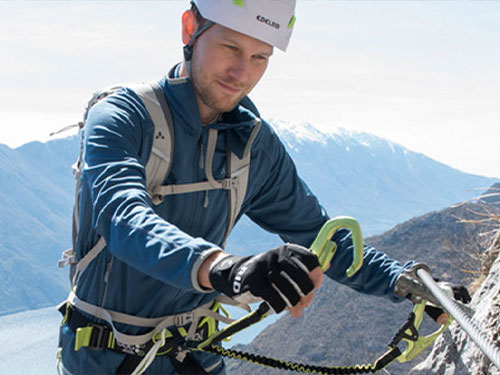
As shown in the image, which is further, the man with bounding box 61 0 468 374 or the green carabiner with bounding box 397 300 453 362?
the green carabiner with bounding box 397 300 453 362

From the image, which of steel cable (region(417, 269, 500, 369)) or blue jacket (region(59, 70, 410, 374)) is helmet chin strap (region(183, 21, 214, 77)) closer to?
blue jacket (region(59, 70, 410, 374))

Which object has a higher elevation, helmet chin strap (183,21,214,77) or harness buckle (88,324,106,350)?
helmet chin strap (183,21,214,77)

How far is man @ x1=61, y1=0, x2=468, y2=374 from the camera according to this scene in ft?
8.10

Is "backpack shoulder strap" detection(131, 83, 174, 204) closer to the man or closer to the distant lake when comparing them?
the man

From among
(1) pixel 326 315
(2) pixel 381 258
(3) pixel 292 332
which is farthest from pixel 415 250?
(2) pixel 381 258

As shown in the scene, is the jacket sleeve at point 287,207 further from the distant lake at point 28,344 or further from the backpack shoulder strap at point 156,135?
the distant lake at point 28,344

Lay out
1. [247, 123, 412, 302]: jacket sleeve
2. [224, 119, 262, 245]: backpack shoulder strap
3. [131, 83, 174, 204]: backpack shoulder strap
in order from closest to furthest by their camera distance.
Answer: [131, 83, 174, 204]: backpack shoulder strap → [224, 119, 262, 245]: backpack shoulder strap → [247, 123, 412, 302]: jacket sleeve

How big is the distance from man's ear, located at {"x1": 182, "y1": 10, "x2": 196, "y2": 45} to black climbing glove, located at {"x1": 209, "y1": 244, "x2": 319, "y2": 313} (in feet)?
5.15

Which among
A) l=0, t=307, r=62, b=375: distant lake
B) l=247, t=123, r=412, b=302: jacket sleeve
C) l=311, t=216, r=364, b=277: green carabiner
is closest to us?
l=311, t=216, r=364, b=277: green carabiner

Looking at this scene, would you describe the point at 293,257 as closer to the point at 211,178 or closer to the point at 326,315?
the point at 211,178

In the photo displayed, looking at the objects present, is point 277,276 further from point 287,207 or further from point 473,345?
point 473,345

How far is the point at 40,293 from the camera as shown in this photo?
192m

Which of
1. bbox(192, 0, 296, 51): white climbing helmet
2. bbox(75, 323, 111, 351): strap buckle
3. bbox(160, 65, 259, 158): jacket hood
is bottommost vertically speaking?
bbox(75, 323, 111, 351): strap buckle

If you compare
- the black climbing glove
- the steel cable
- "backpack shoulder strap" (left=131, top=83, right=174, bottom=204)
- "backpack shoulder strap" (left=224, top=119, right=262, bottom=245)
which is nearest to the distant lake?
"backpack shoulder strap" (left=224, top=119, right=262, bottom=245)
